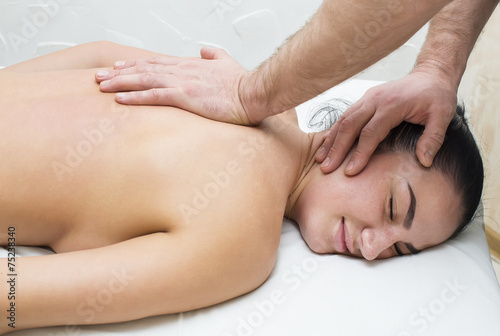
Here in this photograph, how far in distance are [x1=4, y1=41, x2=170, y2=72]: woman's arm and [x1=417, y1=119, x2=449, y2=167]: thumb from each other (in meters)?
0.81

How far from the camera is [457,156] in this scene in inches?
50.9

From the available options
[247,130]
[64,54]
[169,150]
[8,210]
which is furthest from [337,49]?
[64,54]

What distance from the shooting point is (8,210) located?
1.16m

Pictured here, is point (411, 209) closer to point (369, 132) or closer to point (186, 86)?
point (369, 132)

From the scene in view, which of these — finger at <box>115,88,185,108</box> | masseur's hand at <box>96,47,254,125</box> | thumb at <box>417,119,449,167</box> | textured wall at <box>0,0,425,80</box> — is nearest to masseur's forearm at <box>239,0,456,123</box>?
masseur's hand at <box>96,47,254,125</box>

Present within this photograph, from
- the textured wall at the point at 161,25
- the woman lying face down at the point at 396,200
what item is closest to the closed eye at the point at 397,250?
the woman lying face down at the point at 396,200

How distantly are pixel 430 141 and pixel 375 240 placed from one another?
0.87 ft

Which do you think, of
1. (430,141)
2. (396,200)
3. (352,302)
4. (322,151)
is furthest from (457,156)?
(352,302)

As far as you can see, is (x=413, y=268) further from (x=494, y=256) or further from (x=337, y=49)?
(x=494, y=256)

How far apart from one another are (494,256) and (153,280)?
1.50 meters

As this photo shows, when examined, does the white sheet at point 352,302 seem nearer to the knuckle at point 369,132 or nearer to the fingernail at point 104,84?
the knuckle at point 369,132

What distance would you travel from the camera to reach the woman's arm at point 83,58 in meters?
1.56

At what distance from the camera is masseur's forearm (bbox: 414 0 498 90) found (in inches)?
55.3

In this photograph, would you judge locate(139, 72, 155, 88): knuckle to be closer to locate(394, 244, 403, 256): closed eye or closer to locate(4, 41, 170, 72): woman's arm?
locate(4, 41, 170, 72): woman's arm
